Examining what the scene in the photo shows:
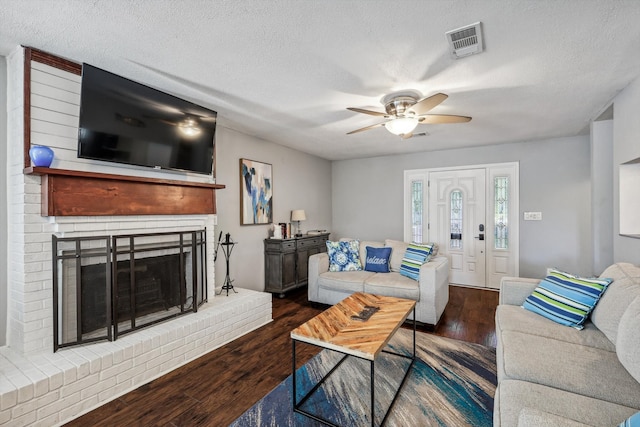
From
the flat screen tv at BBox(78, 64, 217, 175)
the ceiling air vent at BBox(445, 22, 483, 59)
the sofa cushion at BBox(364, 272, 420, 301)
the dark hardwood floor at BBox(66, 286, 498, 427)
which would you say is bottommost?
the dark hardwood floor at BBox(66, 286, 498, 427)

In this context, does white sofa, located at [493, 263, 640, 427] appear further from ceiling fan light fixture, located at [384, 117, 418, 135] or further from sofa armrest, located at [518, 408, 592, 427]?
ceiling fan light fixture, located at [384, 117, 418, 135]

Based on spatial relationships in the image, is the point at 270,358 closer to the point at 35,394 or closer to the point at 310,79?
the point at 35,394

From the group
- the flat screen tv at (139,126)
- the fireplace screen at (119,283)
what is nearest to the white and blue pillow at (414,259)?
the fireplace screen at (119,283)

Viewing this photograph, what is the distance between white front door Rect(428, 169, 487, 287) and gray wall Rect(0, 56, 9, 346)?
523 cm

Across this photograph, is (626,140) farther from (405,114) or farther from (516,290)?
(405,114)

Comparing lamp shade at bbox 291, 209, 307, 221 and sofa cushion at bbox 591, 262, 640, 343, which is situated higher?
lamp shade at bbox 291, 209, 307, 221

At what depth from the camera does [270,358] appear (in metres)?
2.59

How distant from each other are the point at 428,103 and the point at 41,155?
9.16 ft

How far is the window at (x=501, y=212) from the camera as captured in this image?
4.72m

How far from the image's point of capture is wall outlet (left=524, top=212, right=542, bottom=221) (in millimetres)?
4504

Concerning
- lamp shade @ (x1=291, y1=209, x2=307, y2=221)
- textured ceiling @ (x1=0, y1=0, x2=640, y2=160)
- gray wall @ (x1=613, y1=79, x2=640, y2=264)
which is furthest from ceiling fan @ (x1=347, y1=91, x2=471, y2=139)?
lamp shade @ (x1=291, y1=209, x2=307, y2=221)

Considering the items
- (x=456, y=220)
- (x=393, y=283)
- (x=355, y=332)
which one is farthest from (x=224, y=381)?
(x=456, y=220)

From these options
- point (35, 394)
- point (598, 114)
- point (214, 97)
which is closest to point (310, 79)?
point (214, 97)

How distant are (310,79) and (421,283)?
7.75ft
